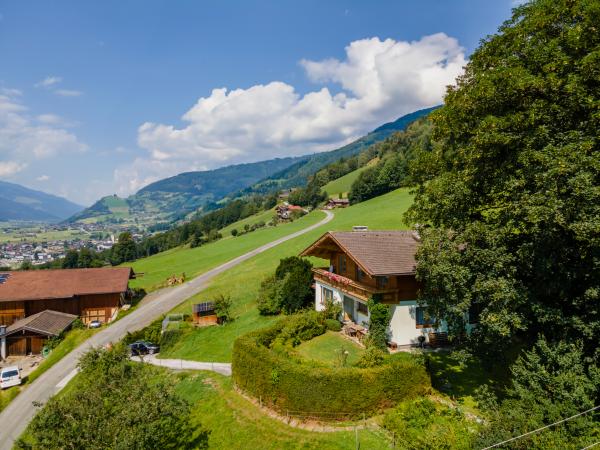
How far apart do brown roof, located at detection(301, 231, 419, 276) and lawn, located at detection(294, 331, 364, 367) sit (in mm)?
5616

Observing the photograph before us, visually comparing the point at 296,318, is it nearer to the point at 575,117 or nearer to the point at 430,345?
the point at 430,345

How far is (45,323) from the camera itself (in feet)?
164

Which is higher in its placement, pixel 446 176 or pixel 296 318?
pixel 446 176

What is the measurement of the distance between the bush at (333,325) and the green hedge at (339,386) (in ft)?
32.4

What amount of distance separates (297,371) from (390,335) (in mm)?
9614

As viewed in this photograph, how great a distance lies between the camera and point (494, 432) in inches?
572

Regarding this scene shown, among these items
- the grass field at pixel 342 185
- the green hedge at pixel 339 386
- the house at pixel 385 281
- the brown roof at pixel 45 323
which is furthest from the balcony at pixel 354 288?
the grass field at pixel 342 185

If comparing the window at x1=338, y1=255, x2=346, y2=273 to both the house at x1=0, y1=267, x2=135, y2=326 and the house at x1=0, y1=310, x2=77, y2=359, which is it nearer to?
the house at x1=0, y1=267, x2=135, y2=326

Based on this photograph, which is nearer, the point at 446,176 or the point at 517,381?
the point at 517,381

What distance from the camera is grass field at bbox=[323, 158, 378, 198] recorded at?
16735cm

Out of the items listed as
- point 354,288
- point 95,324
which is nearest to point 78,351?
point 95,324

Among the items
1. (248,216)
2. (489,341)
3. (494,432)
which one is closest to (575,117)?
(489,341)

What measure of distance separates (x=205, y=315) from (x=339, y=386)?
1106 inches

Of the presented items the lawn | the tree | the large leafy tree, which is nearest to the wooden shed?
the lawn
